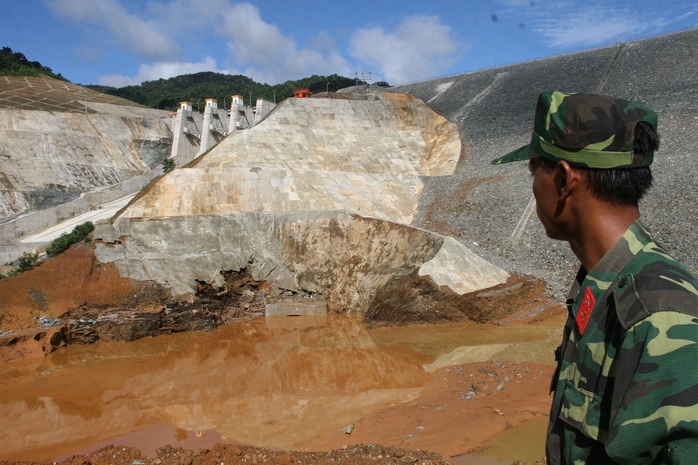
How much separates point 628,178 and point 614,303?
0.44m

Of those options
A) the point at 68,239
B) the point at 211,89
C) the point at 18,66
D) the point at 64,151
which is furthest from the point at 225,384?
the point at 211,89

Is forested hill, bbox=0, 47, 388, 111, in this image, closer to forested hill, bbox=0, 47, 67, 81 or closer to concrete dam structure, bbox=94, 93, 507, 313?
forested hill, bbox=0, 47, 67, 81

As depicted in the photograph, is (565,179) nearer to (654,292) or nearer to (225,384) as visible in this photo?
(654,292)

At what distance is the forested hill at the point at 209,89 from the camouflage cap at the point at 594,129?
2266 inches

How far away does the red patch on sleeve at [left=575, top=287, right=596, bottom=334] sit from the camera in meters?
1.57

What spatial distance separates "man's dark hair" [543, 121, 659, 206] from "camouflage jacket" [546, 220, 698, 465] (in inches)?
4.0

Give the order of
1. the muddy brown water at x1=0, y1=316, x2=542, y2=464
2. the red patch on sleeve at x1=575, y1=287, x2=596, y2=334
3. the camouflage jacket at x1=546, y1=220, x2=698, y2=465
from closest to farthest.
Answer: the camouflage jacket at x1=546, y1=220, x2=698, y2=465, the red patch on sleeve at x1=575, y1=287, x2=596, y2=334, the muddy brown water at x1=0, y1=316, x2=542, y2=464

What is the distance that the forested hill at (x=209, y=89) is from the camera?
73.6m

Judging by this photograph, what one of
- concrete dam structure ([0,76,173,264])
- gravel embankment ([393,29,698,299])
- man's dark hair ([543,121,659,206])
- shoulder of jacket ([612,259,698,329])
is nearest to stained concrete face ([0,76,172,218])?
concrete dam structure ([0,76,173,264])

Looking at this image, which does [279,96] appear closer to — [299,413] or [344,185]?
[344,185]

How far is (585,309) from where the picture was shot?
1589 millimetres

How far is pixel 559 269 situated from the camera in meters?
18.4

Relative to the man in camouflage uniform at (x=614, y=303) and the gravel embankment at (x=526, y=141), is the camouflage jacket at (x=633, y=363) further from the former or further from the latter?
the gravel embankment at (x=526, y=141)

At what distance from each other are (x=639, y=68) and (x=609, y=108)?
32.6 metres
